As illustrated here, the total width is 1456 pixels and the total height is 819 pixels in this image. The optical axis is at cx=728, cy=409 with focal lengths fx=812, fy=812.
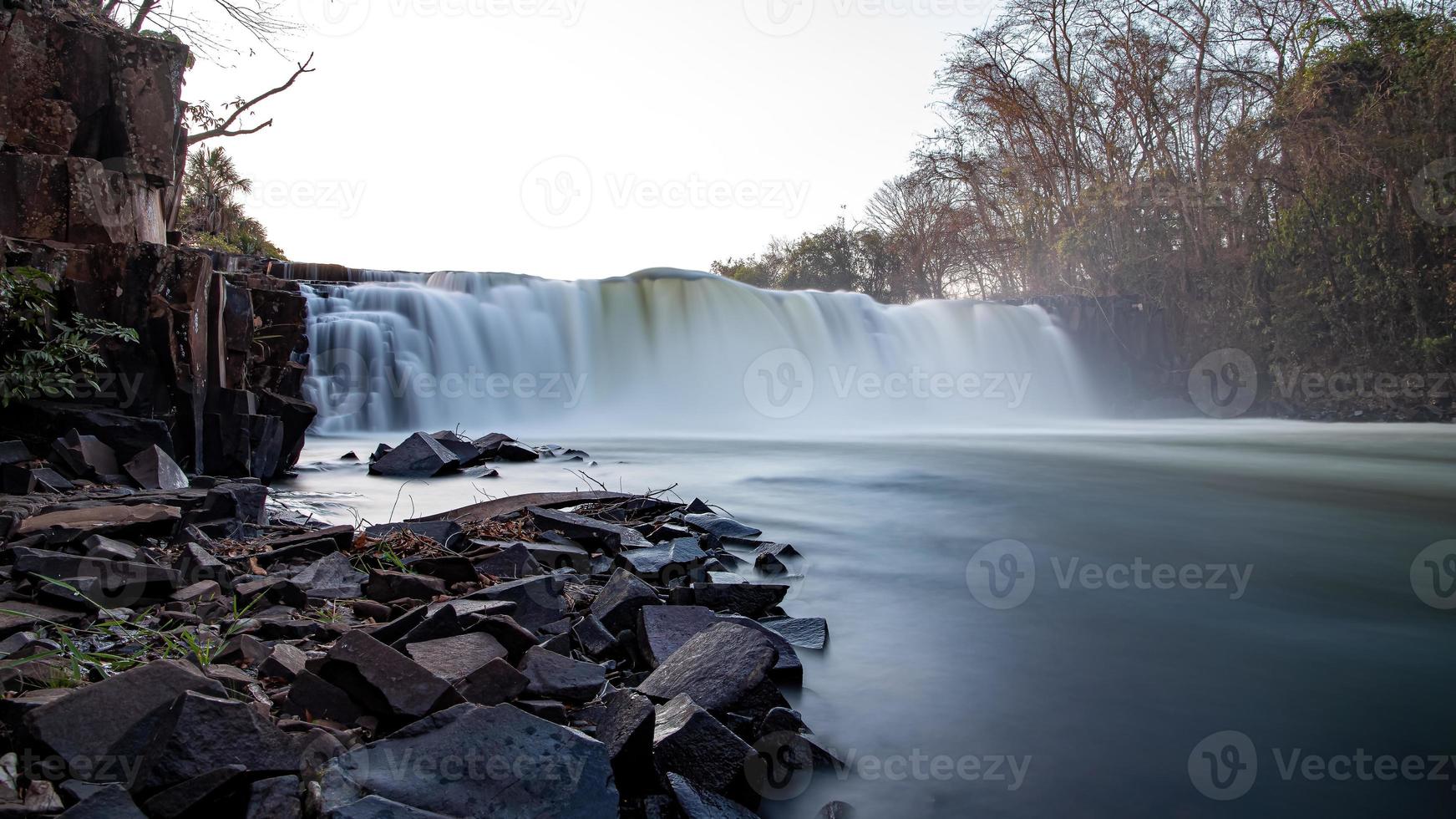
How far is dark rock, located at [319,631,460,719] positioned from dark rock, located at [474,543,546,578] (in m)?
1.27

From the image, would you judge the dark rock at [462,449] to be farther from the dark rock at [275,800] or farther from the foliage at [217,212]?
the foliage at [217,212]

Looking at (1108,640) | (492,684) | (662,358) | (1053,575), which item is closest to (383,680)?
(492,684)

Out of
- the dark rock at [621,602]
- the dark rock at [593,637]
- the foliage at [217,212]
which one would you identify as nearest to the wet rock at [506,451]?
the dark rock at [621,602]

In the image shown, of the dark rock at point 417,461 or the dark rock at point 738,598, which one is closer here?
the dark rock at point 738,598

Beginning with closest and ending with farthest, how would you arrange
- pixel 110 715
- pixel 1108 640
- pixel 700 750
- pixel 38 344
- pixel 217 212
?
pixel 110 715 < pixel 700 750 < pixel 1108 640 < pixel 38 344 < pixel 217 212

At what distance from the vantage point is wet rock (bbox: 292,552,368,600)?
9.30 feet

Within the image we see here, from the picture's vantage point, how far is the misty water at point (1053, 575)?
2121 mm

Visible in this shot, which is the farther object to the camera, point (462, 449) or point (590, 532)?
point (462, 449)

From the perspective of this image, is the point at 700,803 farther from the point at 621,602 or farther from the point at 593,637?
the point at 621,602

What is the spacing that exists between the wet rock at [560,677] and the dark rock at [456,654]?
0.31ft

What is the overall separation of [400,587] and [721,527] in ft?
6.79

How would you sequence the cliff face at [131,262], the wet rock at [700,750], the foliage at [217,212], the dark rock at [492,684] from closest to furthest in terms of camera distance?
the wet rock at [700,750]
the dark rock at [492,684]
the cliff face at [131,262]
the foliage at [217,212]

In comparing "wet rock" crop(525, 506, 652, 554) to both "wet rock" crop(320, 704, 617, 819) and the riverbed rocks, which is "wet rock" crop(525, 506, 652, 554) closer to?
the riverbed rocks

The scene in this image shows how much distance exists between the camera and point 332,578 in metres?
2.98
